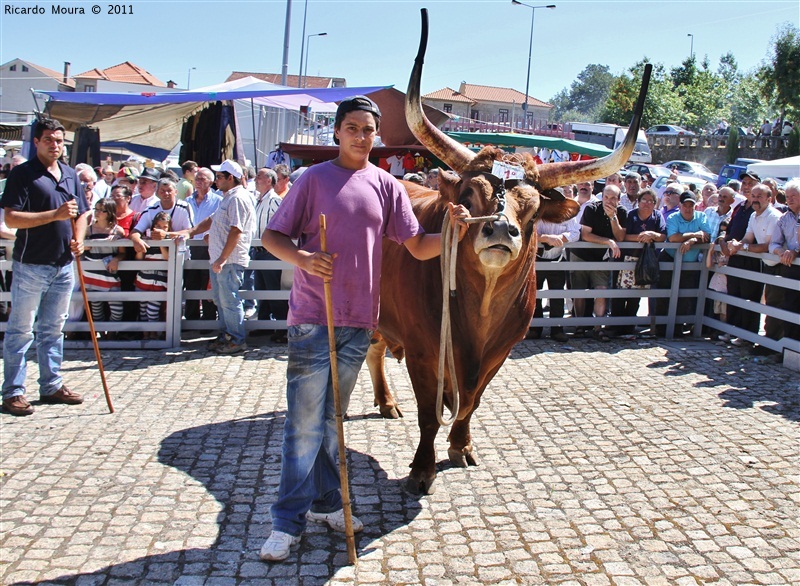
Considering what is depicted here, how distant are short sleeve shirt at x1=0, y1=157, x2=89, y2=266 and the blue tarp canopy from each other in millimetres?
6250

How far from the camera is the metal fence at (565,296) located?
827 cm

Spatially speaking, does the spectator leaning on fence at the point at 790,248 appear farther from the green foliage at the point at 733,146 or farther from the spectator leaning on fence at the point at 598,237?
the green foliage at the point at 733,146

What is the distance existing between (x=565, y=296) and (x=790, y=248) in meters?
2.65

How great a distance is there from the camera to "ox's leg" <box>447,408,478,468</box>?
526 centimetres

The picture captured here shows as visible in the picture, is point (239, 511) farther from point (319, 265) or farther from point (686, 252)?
point (686, 252)

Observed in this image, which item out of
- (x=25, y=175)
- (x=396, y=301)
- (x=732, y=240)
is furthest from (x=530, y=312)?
(x=732, y=240)

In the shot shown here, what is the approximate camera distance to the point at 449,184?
4.59m

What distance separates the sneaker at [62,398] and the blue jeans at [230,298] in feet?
7.36

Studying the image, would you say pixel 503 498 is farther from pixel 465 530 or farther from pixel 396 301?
pixel 396 301

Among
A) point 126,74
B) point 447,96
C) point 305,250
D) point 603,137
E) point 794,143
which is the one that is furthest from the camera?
point 447,96

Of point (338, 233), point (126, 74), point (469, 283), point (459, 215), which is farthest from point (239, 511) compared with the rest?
point (126, 74)

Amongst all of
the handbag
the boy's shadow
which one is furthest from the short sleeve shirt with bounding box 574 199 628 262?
the boy's shadow

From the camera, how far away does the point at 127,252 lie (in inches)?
336

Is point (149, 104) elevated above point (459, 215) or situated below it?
above
